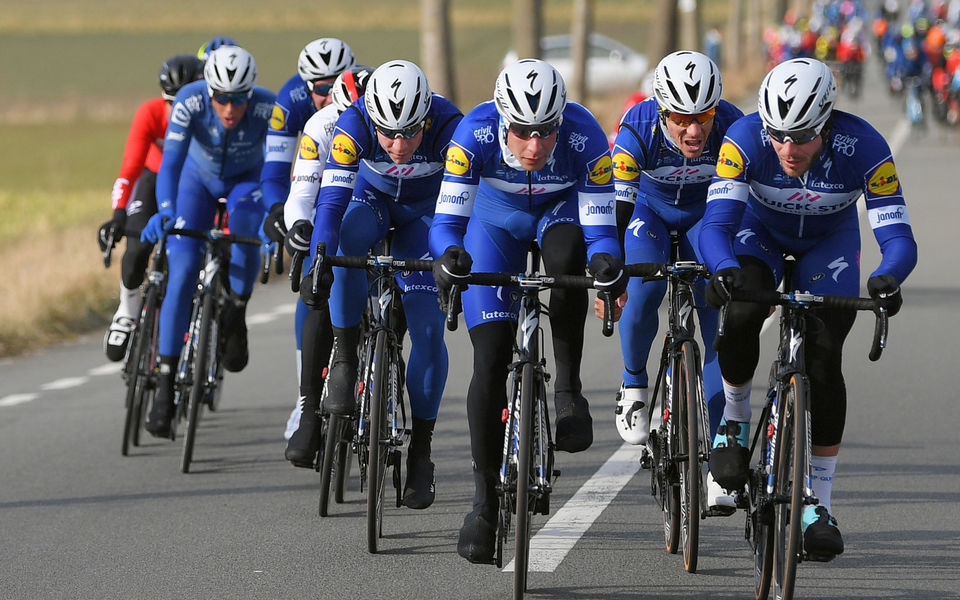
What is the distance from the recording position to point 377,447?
6.96 metres

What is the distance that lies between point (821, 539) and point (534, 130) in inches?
73.5

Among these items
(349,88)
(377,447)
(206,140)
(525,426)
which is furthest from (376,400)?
(206,140)

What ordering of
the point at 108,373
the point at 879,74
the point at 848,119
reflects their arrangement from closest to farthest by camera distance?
the point at 848,119 → the point at 108,373 → the point at 879,74

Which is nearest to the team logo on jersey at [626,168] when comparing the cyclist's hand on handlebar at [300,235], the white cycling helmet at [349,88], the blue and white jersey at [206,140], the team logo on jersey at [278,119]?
the white cycling helmet at [349,88]

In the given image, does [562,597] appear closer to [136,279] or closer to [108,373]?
[136,279]

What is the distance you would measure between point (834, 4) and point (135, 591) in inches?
1840

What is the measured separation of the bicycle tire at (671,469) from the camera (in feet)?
22.0

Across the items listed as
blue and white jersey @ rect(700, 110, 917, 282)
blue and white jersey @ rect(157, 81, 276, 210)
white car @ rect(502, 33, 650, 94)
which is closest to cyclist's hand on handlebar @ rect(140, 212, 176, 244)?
blue and white jersey @ rect(157, 81, 276, 210)

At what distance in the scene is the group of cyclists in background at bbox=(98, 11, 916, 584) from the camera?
6.25 m

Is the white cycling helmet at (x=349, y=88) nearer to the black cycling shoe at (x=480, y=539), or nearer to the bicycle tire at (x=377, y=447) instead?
the bicycle tire at (x=377, y=447)

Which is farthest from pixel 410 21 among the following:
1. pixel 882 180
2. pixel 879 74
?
pixel 882 180

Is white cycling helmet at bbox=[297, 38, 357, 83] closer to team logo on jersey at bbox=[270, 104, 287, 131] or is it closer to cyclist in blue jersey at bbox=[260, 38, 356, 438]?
cyclist in blue jersey at bbox=[260, 38, 356, 438]

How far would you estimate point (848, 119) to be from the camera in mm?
6348

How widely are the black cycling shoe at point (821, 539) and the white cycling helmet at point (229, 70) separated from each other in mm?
4716
